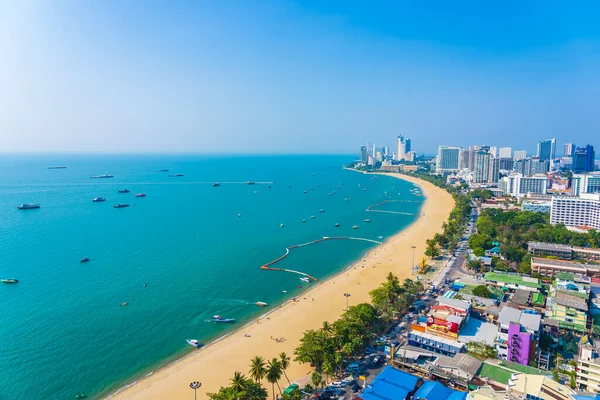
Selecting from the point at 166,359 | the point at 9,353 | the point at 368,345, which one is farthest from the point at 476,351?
the point at 9,353

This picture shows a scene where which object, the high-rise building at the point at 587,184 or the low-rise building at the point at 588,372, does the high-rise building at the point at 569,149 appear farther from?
A: the low-rise building at the point at 588,372

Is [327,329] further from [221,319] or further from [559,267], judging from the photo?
[559,267]

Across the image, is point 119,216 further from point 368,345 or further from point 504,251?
point 504,251

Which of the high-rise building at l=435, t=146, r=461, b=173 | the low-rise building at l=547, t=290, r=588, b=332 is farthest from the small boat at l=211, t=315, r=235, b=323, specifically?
the high-rise building at l=435, t=146, r=461, b=173

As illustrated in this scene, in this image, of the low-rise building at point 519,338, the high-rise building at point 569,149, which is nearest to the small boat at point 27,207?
the low-rise building at point 519,338

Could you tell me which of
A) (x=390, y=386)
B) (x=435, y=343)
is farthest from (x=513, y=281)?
(x=390, y=386)

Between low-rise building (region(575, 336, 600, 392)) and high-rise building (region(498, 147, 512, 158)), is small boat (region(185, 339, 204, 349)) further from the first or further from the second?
high-rise building (region(498, 147, 512, 158))

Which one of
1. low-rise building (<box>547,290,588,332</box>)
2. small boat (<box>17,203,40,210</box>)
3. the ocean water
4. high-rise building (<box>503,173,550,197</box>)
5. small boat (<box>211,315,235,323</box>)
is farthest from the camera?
high-rise building (<box>503,173,550,197</box>)
